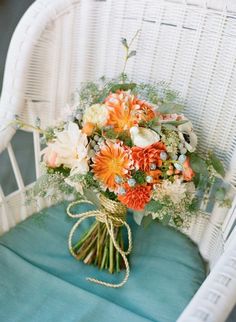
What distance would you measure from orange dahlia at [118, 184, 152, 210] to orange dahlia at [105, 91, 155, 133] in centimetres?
12

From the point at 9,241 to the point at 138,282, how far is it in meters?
0.33

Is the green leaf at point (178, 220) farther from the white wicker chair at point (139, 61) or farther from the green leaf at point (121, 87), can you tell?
the green leaf at point (121, 87)

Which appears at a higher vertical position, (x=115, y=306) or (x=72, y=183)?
(x=72, y=183)

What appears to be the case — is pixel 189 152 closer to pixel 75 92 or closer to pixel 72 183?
pixel 72 183

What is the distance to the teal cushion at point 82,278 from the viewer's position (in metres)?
0.85

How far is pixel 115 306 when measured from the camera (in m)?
0.87

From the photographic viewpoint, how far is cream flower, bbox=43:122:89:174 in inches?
30.2

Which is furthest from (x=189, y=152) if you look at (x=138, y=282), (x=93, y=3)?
(x=93, y=3)

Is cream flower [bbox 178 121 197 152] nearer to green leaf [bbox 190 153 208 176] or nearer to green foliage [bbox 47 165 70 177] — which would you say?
green leaf [bbox 190 153 208 176]

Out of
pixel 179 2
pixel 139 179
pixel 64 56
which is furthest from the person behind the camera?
pixel 64 56

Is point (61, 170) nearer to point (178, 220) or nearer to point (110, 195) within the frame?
point (110, 195)

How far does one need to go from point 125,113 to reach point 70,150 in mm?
132

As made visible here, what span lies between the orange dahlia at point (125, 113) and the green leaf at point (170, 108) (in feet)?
0.09

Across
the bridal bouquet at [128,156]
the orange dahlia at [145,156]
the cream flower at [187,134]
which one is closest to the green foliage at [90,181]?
the bridal bouquet at [128,156]
